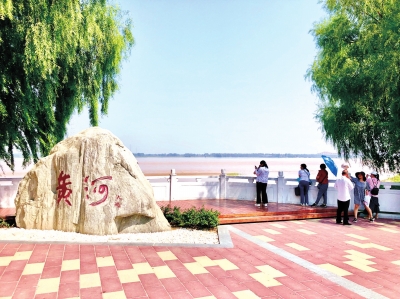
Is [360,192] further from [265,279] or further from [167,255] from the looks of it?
[167,255]

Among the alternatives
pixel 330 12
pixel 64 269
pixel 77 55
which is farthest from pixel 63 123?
pixel 330 12

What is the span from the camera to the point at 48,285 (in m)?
3.77

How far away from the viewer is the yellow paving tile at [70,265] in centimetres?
433

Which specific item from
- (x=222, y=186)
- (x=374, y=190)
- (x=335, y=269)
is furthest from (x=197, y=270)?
(x=222, y=186)

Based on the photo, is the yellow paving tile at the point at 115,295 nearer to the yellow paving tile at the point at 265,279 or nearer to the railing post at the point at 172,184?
the yellow paving tile at the point at 265,279

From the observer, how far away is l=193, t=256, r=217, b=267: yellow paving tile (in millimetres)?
4621

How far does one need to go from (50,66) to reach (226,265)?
571cm

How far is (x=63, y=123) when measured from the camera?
879 centimetres

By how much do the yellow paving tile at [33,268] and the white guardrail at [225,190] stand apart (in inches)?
209

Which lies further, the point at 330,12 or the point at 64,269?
the point at 330,12

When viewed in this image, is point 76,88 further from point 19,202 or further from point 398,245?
point 398,245

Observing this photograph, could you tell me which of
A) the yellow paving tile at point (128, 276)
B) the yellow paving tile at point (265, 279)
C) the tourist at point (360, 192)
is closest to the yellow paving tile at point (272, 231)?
the yellow paving tile at point (265, 279)

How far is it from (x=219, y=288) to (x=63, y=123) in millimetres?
7043

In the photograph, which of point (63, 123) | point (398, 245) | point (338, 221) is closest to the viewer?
point (398, 245)
